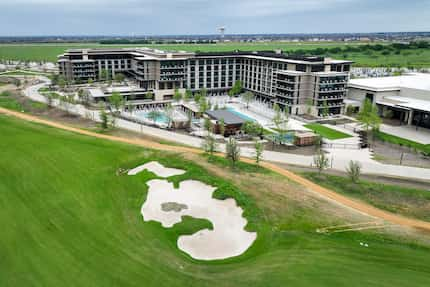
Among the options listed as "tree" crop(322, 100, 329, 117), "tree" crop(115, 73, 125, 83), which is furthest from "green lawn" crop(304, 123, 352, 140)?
"tree" crop(115, 73, 125, 83)

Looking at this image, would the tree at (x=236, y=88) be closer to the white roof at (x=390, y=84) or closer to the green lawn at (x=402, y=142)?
the white roof at (x=390, y=84)

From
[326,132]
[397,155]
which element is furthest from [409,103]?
[397,155]

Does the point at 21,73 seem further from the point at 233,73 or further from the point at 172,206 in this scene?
the point at 172,206

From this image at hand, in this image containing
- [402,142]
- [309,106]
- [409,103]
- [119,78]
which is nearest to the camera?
[402,142]

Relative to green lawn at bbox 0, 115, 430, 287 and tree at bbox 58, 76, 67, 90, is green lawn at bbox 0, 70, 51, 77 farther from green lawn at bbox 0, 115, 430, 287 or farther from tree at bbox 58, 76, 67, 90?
green lawn at bbox 0, 115, 430, 287

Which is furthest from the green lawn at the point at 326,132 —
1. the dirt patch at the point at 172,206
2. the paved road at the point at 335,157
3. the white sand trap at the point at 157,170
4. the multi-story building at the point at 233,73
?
the dirt patch at the point at 172,206

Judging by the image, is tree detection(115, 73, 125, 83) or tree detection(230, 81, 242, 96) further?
tree detection(115, 73, 125, 83)
